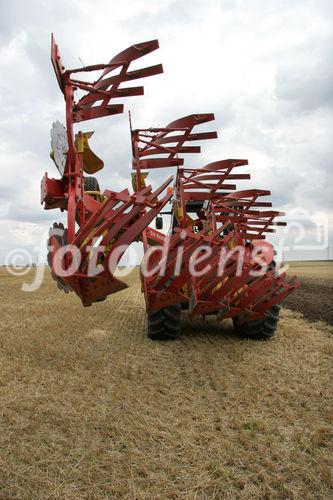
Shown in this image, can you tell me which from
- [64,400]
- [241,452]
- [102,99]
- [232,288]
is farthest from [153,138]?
[241,452]

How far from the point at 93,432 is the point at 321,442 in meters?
1.72

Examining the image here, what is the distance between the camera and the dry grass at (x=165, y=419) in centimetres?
244

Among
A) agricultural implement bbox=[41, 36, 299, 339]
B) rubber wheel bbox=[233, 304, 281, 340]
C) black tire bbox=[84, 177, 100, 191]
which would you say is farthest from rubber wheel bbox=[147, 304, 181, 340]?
black tire bbox=[84, 177, 100, 191]

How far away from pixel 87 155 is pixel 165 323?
306 centimetres

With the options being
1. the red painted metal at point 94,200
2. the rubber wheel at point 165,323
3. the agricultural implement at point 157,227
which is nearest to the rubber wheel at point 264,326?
the agricultural implement at point 157,227

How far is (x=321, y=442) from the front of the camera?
2.93 metres

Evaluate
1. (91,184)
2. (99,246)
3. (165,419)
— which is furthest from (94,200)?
(165,419)

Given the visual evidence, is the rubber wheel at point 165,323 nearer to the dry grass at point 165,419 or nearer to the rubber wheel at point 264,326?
the dry grass at point 165,419

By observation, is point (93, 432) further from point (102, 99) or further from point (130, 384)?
point (102, 99)

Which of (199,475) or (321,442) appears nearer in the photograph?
(199,475)

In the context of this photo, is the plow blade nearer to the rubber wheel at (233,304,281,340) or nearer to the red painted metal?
the red painted metal

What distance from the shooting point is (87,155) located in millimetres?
4223

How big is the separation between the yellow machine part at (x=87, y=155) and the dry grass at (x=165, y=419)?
2310 millimetres

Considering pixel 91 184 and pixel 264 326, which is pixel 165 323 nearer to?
pixel 264 326
